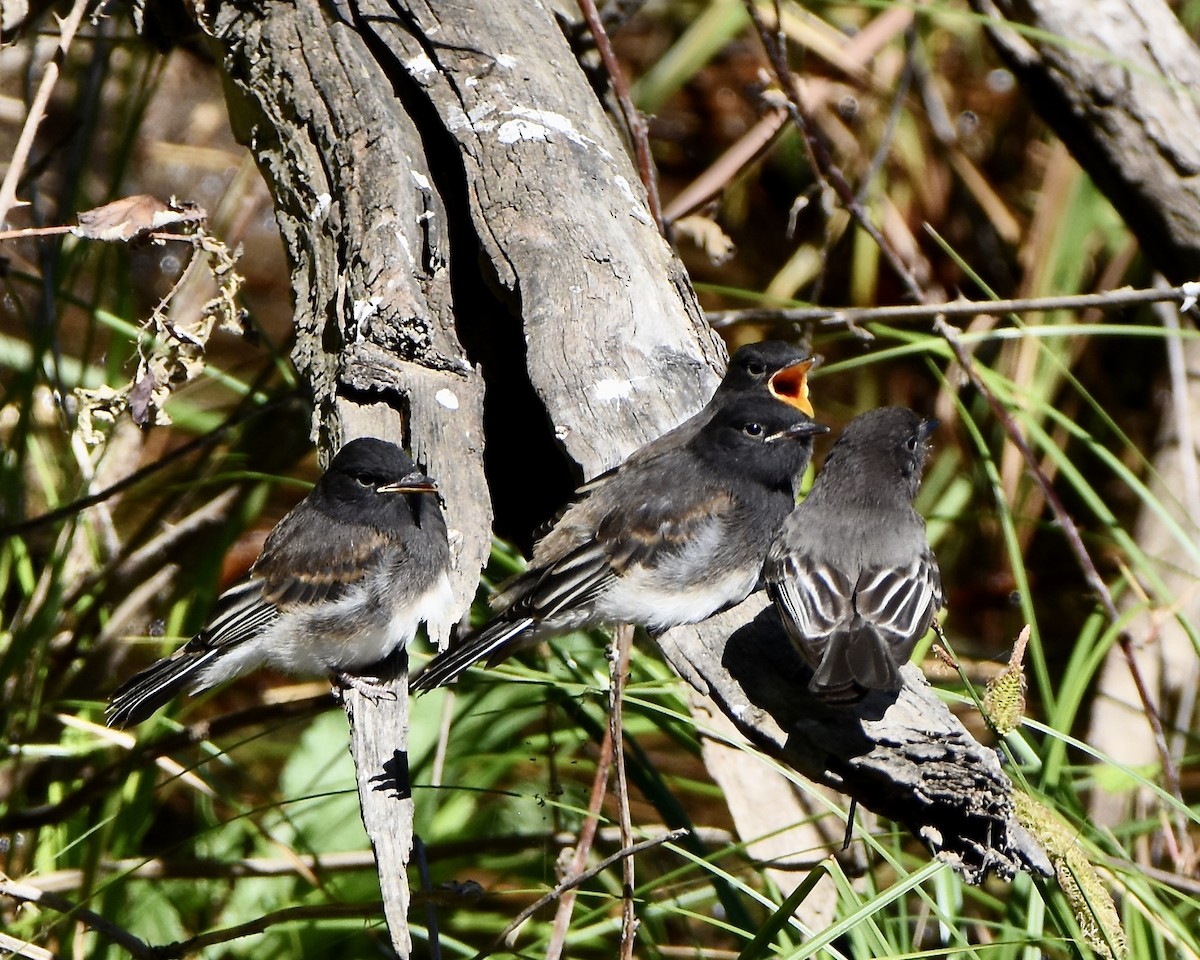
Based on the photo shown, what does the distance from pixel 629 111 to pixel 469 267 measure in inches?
31.6

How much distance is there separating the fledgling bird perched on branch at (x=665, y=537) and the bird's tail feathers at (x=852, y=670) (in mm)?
656

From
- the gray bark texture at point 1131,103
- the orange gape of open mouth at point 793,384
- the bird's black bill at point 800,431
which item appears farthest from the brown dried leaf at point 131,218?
the gray bark texture at point 1131,103

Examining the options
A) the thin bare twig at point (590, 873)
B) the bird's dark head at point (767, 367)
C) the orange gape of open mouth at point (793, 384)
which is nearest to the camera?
the thin bare twig at point (590, 873)

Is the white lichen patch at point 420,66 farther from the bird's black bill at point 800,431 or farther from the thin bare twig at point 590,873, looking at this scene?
the thin bare twig at point 590,873

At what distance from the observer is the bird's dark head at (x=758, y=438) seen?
3420 mm

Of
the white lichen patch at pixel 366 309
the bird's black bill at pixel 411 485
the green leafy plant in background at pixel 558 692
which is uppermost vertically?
the white lichen patch at pixel 366 309

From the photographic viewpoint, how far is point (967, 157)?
706 cm

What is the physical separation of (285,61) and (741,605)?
2020mm

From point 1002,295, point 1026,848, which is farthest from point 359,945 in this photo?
point 1002,295

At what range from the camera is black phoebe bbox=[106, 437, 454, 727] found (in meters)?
3.38

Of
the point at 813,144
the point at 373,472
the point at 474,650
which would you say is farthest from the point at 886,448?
the point at 813,144

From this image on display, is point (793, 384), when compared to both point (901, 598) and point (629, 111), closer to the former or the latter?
point (629, 111)

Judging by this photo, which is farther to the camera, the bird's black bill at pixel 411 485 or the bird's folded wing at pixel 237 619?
the bird's folded wing at pixel 237 619

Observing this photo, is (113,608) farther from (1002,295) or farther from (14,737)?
(1002,295)
